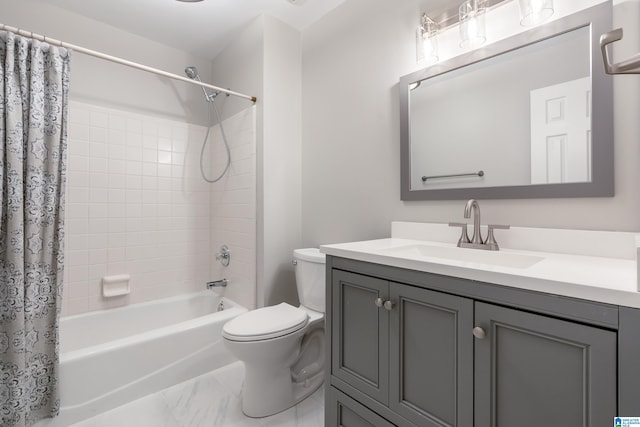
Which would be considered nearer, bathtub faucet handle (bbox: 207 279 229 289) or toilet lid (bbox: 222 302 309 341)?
toilet lid (bbox: 222 302 309 341)

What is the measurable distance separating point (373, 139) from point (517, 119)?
724 mm

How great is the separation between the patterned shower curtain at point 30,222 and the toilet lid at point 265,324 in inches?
33.7

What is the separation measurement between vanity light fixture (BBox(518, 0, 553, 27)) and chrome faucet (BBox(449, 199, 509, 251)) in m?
0.72

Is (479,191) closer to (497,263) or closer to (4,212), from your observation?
(497,263)

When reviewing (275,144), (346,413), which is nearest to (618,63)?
(346,413)

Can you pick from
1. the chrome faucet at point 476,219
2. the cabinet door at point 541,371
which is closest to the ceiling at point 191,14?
the chrome faucet at point 476,219

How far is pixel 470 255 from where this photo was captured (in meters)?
1.15

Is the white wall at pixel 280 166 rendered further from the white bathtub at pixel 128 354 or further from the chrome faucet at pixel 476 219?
the chrome faucet at pixel 476 219

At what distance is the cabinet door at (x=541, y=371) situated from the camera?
60cm

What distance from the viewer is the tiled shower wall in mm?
2018

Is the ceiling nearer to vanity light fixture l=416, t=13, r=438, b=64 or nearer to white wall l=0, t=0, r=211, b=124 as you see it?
white wall l=0, t=0, r=211, b=124

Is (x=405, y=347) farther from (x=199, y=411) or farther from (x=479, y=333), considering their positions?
(x=199, y=411)

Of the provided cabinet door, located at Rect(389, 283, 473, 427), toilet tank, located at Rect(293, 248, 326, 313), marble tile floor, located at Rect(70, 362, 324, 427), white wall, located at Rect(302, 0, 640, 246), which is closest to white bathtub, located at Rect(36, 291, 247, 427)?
marble tile floor, located at Rect(70, 362, 324, 427)

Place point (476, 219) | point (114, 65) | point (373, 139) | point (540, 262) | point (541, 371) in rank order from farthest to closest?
point (114, 65), point (373, 139), point (476, 219), point (540, 262), point (541, 371)
